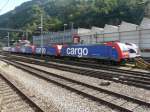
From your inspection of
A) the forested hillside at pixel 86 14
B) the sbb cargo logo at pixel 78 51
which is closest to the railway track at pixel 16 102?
the sbb cargo logo at pixel 78 51

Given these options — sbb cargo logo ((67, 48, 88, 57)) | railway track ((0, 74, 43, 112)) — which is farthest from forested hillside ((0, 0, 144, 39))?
railway track ((0, 74, 43, 112))

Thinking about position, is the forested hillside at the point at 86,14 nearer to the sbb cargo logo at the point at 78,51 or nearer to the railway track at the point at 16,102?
the sbb cargo logo at the point at 78,51

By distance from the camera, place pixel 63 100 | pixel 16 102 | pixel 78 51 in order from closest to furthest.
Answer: pixel 16 102
pixel 63 100
pixel 78 51

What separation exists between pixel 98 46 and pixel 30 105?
1824cm

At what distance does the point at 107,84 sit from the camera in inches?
547

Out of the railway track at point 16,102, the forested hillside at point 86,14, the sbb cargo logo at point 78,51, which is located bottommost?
the railway track at point 16,102

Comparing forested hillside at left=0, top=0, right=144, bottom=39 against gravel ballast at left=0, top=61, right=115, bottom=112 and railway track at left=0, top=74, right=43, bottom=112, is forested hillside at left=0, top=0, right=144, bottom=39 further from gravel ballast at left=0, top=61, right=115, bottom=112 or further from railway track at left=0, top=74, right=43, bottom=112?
railway track at left=0, top=74, right=43, bottom=112

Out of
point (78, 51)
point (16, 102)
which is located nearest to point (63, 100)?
point (16, 102)

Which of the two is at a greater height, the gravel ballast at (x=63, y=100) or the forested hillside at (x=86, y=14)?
the forested hillside at (x=86, y=14)

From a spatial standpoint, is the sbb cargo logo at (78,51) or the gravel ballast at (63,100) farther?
the sbb cargo logo at (78,51)

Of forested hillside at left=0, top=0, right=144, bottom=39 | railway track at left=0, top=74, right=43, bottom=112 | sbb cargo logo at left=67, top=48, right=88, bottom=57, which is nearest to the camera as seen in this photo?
railway track at left=0, top=74, right=43, bottom=112

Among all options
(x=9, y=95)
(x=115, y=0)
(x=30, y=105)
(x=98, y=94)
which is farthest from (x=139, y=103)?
(x=115, y=0)

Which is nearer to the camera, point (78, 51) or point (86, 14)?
point (78, 51)

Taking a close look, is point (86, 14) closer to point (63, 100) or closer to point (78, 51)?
point (78, 51)
